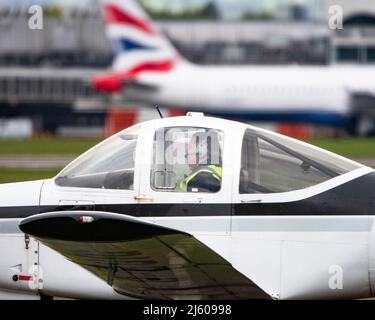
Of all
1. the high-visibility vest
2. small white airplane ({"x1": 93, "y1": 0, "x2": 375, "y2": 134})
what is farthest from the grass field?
the high-visibility vest

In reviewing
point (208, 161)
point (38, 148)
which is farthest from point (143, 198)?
point (38, 148)

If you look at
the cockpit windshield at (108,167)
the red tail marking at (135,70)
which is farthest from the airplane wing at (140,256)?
the red tail marking at (135,70)

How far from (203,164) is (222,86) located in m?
41.3

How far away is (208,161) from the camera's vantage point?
721 centimetres

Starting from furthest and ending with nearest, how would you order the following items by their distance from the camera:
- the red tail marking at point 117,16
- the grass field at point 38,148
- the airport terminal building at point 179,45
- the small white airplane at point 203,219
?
the airport terminal building at point 179,45, the red tail marking at point 117,16, the grass field at point 38,148, the small white airplane at point 203,219

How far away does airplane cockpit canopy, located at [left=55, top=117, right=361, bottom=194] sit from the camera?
716 cm

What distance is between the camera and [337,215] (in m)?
7.04

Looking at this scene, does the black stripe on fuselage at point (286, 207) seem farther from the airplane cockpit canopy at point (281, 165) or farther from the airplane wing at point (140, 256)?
the airplane wing at point (140, 256)

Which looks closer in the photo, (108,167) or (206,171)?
(206,171)

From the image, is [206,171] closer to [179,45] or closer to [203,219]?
[203,219]

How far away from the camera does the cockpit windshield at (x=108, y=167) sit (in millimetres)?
7277

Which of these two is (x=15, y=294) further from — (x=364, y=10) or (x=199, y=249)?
(x=364, y=10)

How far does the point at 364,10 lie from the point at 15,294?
2386 inches
